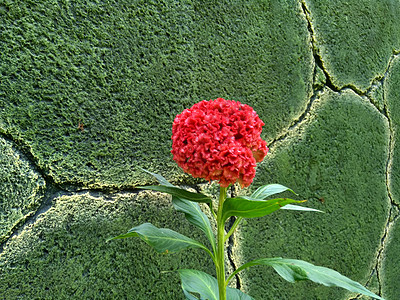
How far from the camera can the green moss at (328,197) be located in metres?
1.16

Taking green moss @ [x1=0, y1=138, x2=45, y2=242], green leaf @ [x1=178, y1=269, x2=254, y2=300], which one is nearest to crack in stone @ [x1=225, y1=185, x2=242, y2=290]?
green leaf @ [x1=178, y1=269, x2=254, y2=300]

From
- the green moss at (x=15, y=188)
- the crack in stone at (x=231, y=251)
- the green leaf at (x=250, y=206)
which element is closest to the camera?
the green leaf at (x=250, y=206)

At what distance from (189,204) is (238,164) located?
0.76 feet

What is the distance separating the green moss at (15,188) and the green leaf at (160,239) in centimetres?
23

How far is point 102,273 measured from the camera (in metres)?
0.84

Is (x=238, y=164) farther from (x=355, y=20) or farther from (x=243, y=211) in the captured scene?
(x=355, y=20)

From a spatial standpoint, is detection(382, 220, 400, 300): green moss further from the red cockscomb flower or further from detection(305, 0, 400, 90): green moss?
the red cockscomb flower

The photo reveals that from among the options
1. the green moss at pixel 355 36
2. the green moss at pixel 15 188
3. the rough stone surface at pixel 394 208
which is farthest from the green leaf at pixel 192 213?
the rough stone surface at pixel 394 208

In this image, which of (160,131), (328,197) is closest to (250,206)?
(160,131)

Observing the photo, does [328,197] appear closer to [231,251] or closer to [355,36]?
[231,251]

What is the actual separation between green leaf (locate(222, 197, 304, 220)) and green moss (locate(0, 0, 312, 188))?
32cm

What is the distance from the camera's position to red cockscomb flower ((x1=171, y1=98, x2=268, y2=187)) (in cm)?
61

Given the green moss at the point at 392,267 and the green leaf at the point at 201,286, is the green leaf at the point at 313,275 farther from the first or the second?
the green moss at the point at 392,267

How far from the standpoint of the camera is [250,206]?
635 mm
